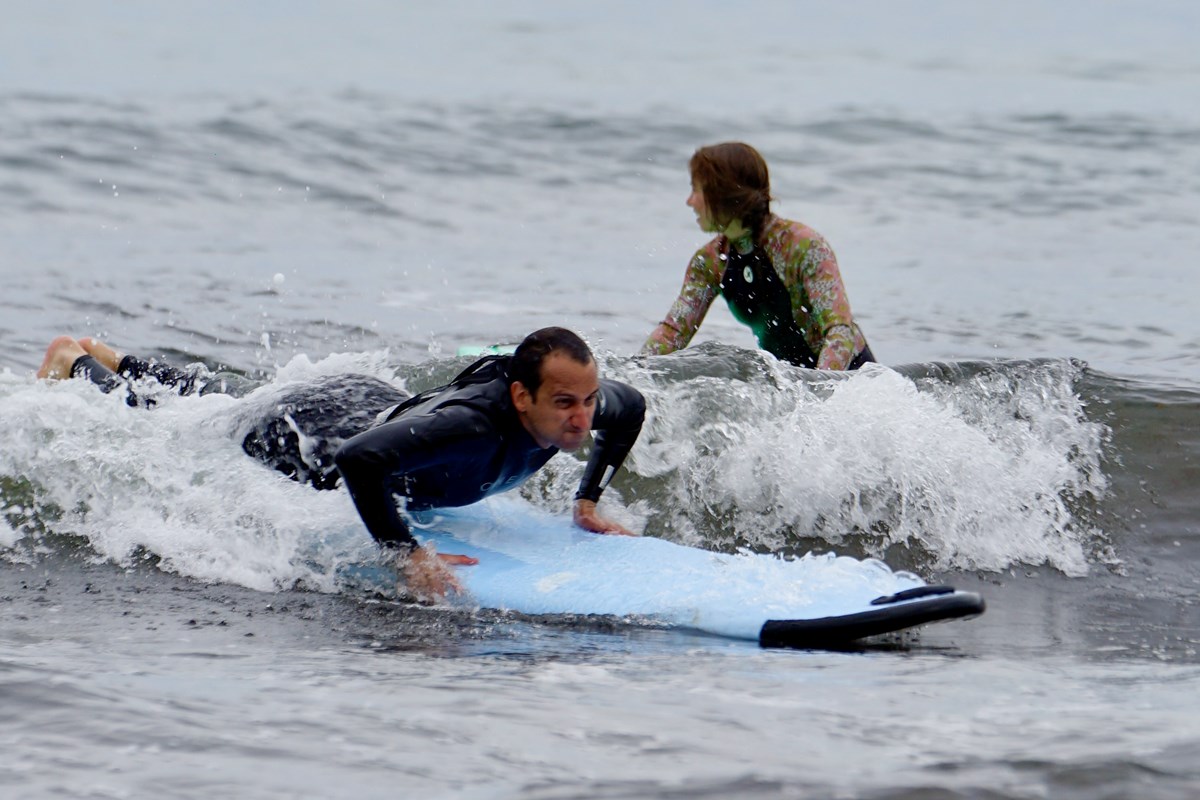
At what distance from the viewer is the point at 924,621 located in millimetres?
4277

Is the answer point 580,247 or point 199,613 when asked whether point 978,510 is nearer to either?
point 199,613

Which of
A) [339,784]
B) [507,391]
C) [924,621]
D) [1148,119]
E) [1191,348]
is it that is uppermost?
[1148,119]

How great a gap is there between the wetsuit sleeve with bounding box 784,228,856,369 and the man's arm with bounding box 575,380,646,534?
49.9 inches

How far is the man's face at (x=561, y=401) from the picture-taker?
4734 mm

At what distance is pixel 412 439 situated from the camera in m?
4.69

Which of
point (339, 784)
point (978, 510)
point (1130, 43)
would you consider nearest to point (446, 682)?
point (339, 784)

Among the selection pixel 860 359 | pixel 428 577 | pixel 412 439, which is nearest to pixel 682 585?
pixel 428 577

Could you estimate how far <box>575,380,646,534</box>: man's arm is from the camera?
17.7ft

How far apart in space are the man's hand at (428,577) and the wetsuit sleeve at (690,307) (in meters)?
2.18

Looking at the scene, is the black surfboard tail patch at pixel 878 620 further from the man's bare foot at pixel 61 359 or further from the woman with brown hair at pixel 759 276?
the man's bare foot at pixel 61 359

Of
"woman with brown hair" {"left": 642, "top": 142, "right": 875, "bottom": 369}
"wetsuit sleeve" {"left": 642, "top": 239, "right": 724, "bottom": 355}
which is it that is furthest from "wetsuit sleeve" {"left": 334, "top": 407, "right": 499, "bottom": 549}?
"wetsuit sleeve" {"left": 642, "top": 239, "right": 724, "bottom": 355}

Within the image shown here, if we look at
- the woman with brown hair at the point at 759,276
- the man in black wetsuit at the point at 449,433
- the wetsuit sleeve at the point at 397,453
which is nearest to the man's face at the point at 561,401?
the man in black wetsuit at the point at 449,433

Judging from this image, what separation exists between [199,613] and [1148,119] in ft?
62.7

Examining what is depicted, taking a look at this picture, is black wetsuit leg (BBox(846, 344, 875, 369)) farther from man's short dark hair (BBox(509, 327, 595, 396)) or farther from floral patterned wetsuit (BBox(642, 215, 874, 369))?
man's short dark hair (BBox(509, 327, 595, 396))
